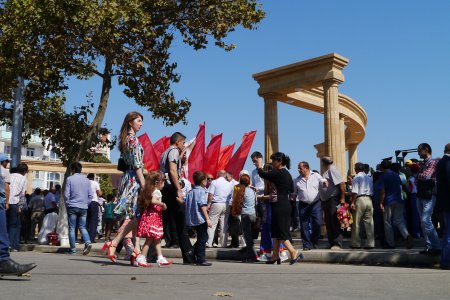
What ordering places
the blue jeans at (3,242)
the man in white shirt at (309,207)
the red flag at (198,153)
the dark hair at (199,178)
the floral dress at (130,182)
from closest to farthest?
the blue jeans at (3,242), the floral dress at (130,182), the dark hair at (199,178), the man in white shirt at (309,207), the red flag at (198,153)

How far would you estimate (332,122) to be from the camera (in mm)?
22141

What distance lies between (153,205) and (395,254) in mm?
3746

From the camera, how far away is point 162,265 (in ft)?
25.0

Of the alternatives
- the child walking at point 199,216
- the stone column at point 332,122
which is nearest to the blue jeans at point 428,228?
the child walking at point 199,216

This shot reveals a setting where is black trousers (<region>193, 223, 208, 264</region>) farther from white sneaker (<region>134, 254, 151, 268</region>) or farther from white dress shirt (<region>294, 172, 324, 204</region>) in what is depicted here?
white dress shirt (<region>294, 172, 324, 204</region>)

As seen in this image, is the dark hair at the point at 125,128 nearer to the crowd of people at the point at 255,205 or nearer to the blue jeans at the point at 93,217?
the crowd of people at the point at 255,205

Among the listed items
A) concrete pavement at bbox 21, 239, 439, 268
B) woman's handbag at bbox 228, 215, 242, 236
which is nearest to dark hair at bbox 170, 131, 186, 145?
concrete pavement at bbox 21, 239, 439, 268

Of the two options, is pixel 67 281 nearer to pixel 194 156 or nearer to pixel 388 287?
pixel 388 287

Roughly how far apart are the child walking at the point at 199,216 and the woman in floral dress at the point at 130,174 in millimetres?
947

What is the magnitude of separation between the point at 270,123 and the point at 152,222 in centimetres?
1748

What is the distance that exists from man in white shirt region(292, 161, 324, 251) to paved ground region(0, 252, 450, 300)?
3355 mm

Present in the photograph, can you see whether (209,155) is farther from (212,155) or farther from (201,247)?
(201,247)

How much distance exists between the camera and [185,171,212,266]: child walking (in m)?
7.90

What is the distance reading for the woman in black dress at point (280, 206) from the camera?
8.28 meters
